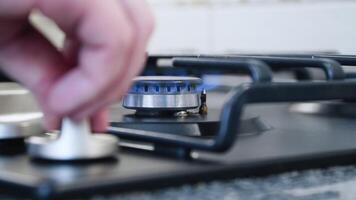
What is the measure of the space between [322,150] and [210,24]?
813 millimetres

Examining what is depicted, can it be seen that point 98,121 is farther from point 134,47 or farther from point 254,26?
point 254,26

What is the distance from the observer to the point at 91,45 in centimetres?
33

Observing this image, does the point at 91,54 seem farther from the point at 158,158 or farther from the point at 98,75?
the point at 158,158

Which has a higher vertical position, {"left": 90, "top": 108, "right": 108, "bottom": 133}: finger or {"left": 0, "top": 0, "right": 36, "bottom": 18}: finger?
{"left": 0, "top": 0, "right": 36, "bottom": 18}: finger

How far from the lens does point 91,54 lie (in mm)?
331

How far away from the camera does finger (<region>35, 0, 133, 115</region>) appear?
32cm

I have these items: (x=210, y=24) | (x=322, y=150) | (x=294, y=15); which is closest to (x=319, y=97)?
(x=322, y=150)

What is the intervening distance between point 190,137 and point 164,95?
0.24 feet

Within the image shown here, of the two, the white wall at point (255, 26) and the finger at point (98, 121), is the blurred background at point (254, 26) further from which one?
the finger at point (98, 121)

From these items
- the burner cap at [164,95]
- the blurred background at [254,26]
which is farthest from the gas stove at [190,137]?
the blurred background at [254,26]

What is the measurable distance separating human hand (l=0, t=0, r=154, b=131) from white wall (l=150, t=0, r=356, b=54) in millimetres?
710

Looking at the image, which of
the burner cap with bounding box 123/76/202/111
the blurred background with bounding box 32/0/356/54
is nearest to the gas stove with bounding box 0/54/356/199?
the burner cap with bounding box 123/76/202/111

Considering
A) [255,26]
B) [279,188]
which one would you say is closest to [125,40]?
[279,188]

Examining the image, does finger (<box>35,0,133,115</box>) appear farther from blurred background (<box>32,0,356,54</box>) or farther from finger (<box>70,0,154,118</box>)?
blurred background (<box>32,0,356,54</box>)
